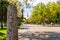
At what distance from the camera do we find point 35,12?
81.8m

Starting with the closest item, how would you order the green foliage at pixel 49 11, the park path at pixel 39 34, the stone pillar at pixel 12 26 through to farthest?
the stone pillar at pixel 12 26, the park path at pixel 39 34, the green foliage at pixel 49 11

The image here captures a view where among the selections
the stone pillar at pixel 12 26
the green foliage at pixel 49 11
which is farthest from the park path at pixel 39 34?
the green foliage at pixel 49 11

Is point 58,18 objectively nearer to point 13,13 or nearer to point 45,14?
point 45,14

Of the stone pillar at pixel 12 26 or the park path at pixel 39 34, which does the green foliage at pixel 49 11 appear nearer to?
the park path at pixel 39 34

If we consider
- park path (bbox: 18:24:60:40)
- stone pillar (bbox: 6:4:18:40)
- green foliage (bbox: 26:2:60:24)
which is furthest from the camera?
green foliage (bbox: 26:2:60:24)

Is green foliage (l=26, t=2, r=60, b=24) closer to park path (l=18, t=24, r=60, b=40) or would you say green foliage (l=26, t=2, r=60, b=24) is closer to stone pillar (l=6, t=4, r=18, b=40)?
park path (l=18, t=24, r=60, b=40)

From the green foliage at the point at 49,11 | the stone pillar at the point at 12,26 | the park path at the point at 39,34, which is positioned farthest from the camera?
the green foliage at the point at 49,11

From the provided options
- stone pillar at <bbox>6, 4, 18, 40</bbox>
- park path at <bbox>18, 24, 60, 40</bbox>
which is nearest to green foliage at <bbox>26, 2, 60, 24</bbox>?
park path at <bbox>18, 24, 60, 40</bbox>

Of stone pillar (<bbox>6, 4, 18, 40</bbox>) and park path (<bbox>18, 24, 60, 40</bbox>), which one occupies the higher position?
stone pillar (<bbox>6, 4, 18, 40</bbox>)

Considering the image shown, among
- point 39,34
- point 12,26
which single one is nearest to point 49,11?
point 39,34

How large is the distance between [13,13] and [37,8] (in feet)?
245

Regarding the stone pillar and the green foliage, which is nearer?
the stone pillar

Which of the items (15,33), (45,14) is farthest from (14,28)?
(45,14)

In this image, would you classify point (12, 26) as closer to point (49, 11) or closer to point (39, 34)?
point (39, 34)
